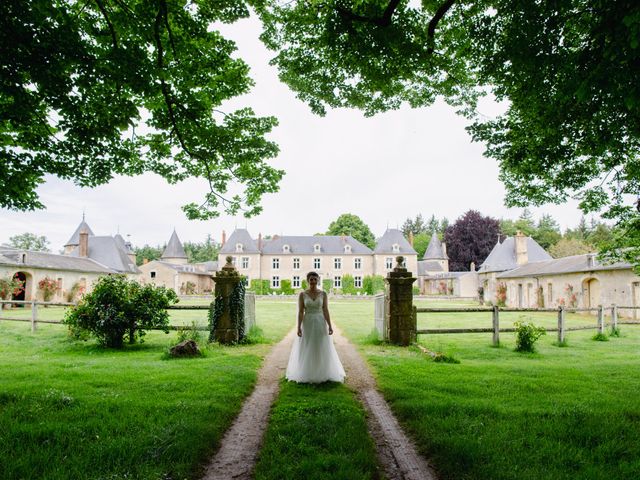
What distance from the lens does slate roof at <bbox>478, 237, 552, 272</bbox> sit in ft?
127

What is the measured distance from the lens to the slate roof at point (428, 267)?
207 ft

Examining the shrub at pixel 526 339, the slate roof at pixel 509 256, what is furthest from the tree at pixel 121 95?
the slate roof at pixel 509 256


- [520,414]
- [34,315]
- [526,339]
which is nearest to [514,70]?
[520,414]

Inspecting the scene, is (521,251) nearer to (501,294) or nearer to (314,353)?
(501,294)

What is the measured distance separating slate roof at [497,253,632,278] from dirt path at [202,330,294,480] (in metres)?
21.9

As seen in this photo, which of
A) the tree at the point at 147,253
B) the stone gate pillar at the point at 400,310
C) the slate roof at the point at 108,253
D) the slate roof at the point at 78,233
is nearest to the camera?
the stone gate pillar at the point at 400,310

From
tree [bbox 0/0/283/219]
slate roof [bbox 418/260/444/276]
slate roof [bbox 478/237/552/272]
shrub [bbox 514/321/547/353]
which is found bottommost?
shrub [bbox 514/321/547/353]

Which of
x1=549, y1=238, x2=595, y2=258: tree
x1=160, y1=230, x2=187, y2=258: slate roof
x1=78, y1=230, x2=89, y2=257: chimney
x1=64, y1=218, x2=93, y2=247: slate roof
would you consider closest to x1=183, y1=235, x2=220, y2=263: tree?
x1=160, y1=230, x2=187, y2=258: slate roof

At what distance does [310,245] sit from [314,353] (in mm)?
47720

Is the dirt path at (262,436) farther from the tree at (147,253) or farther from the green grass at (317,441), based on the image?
the tree at (147,253)

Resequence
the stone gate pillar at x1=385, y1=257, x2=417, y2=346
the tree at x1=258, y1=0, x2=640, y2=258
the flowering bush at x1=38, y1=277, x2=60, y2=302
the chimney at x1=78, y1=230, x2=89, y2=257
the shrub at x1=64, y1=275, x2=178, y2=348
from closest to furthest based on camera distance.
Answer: the tree at x1=258, y1=0, x2=640, y2=258 → the shrub at x1=64, y1=275, x2=178, y2=348 → the stone gate pillar at x1=385, y1=257, x2=417, y2=346 → the flowering bush at x1=38, y1=277, x2=60, y2=302 → the chimney at x1=78, y1=230, x2=89, y2=257

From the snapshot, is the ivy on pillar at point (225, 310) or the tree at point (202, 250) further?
the tree at point (202, 250)

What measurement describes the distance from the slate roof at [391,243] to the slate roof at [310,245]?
1.69m

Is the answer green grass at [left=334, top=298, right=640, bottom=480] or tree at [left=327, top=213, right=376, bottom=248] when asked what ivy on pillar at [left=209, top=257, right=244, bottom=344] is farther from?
tree at [left=327, top=213, right=376, bottom=248]
